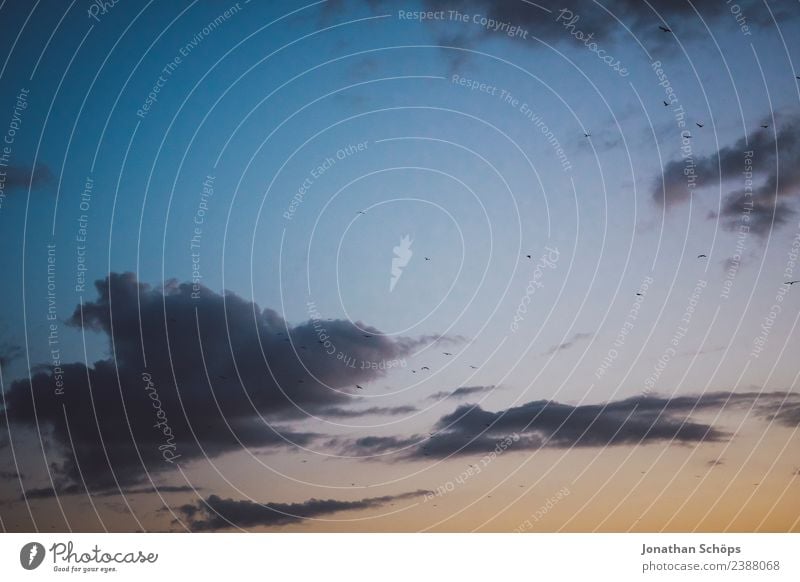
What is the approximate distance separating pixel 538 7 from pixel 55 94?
13187 mm

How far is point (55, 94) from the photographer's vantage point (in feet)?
81.1

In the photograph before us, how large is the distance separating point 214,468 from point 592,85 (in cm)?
1488

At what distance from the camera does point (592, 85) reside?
85.8 feet
